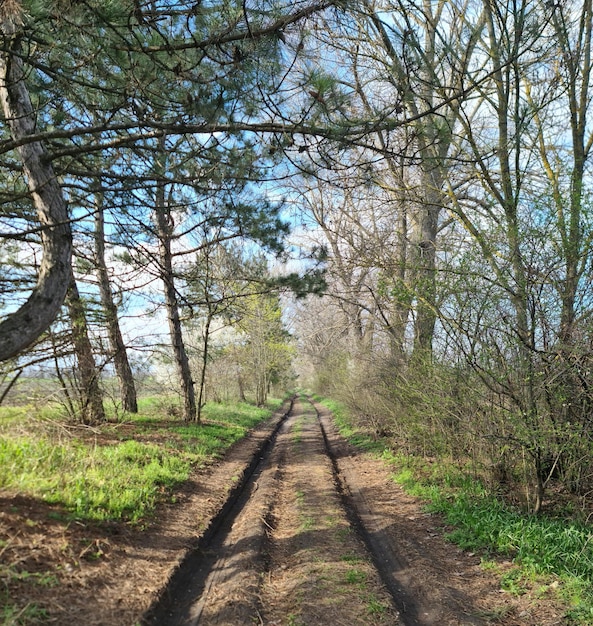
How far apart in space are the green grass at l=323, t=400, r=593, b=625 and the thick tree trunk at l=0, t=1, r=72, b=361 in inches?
203

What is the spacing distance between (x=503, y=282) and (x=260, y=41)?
3.66 metres

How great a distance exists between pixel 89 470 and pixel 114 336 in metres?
4.71

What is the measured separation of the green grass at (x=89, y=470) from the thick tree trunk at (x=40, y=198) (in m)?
1.71

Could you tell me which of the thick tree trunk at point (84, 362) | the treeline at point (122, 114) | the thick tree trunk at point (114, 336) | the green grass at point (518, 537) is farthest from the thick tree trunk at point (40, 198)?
the green grass at point (518, 537)

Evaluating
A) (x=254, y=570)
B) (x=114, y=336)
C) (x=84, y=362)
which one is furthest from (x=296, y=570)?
(x=114, y=336)

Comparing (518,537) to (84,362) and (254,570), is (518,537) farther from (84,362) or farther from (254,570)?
(84,362)

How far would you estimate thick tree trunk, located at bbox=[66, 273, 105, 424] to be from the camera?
7699mm

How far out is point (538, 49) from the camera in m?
5.15

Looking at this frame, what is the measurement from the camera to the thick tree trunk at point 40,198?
404 centimetres

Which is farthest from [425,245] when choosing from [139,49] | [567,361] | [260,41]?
[139,49]

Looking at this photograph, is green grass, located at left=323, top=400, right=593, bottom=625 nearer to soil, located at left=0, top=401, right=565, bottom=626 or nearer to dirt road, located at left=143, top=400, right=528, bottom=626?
soil, located at left=0, top=401, right=565, bottom=626

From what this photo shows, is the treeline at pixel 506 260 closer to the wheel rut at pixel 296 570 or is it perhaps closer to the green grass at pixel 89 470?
the wheel rut at pixel 296 570

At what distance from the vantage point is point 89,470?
518 cm

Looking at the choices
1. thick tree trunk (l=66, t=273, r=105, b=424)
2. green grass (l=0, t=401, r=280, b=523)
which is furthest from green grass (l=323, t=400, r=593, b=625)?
thick tree trunk (l=66, t=273, r=105, b=424)
